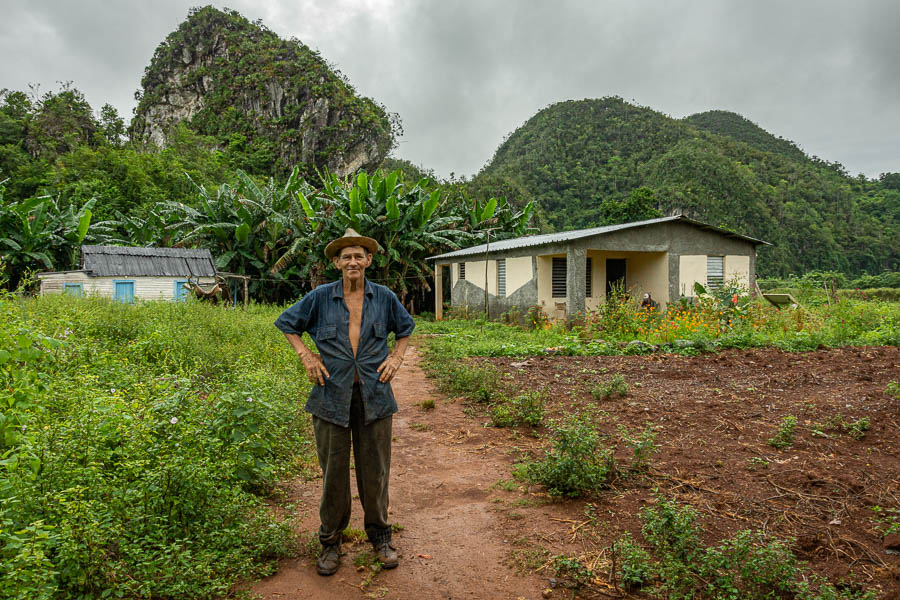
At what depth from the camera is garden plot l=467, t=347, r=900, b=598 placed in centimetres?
292

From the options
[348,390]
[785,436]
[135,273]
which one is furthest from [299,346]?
[135,273]

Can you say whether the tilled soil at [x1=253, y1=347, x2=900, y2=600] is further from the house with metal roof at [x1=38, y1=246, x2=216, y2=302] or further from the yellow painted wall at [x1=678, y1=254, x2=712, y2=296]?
the house with metal roof at [x1=38, y1=246, x2=216, y2=302]

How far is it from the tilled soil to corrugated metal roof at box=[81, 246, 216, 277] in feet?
43.8

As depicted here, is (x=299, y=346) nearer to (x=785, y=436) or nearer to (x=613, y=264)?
(x=785, y=436)

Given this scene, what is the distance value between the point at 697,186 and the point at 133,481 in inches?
1768

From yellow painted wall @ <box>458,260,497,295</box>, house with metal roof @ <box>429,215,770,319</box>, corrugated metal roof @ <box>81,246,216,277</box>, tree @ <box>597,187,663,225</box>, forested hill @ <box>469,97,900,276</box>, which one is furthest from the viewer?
forested hill @ <box>469,97,900,276</box>

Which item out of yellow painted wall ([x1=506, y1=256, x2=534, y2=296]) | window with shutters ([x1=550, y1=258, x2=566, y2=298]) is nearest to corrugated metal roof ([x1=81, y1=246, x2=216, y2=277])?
yellow painted wall ([x1=506, y1=256, x2=534, y2=296])

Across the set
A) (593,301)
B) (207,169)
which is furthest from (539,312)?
(207,169)

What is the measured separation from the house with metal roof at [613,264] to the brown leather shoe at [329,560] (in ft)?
34.8

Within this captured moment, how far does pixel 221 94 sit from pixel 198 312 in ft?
142

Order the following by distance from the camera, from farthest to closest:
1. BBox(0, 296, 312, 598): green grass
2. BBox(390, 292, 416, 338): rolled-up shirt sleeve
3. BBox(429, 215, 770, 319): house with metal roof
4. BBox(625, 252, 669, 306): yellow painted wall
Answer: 1. BBox(625, 252, 669, 306): yellow painted wall
2. BBox(429, 215, 770, 319): house with metal roof
3. BBox(390, 292, 416, 338): rolled-up shirt sleeve
4. BBox(0, 296, 312, 598): green grass

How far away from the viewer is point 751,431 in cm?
489

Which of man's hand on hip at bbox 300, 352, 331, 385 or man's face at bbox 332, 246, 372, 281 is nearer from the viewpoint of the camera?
man's hand on hip at bbox 300, 352, 331, 385

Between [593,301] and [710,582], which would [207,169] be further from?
[710,582]
